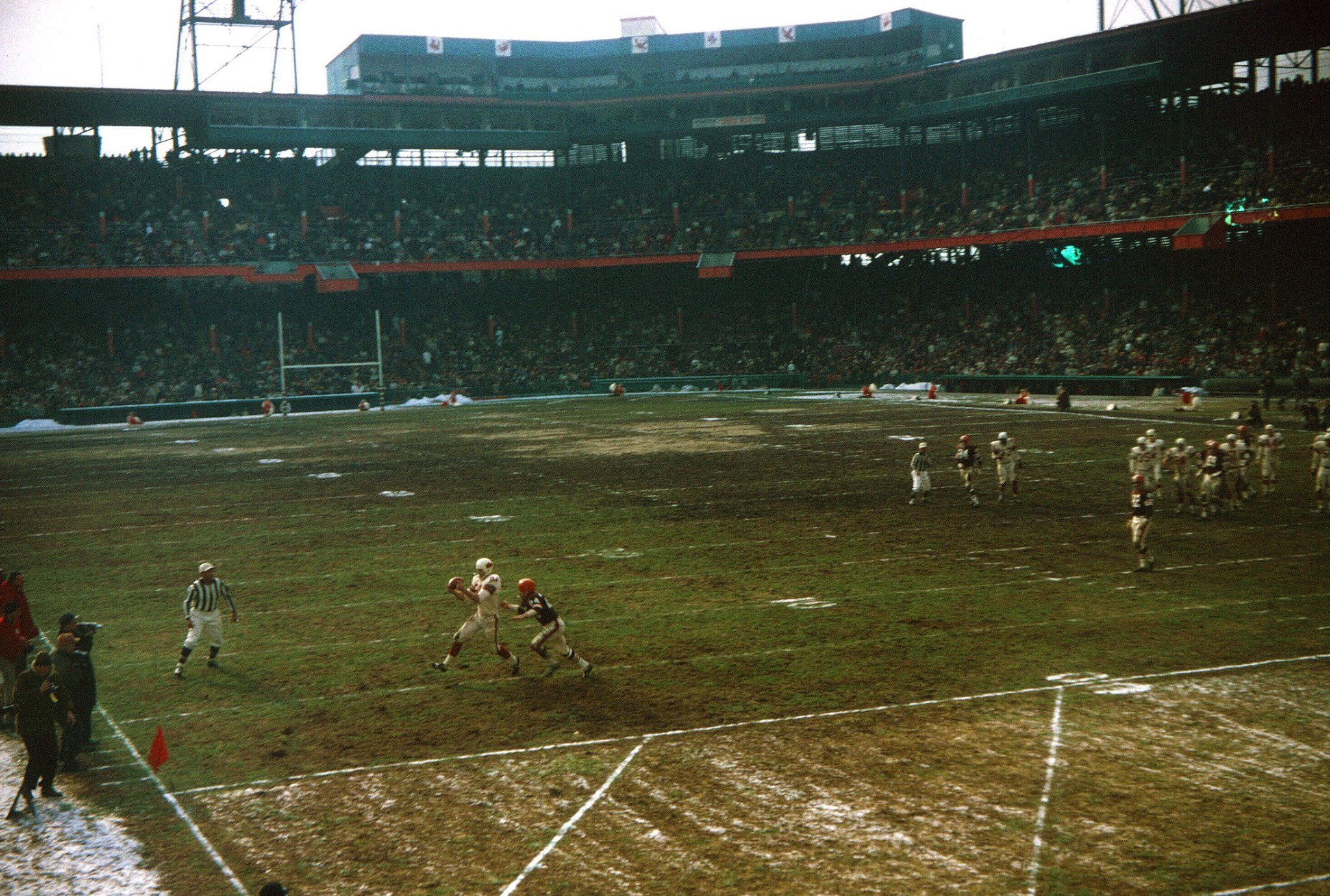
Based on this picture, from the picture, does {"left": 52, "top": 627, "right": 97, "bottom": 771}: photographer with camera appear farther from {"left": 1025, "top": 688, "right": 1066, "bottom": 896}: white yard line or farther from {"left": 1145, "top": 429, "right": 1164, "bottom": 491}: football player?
{"left": 1145, "top": 429, "right": 1164, "bottom": 491}: football player

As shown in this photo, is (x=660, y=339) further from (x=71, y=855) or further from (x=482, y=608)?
(x=71, y=855)

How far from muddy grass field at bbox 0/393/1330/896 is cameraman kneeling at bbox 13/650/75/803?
41cm

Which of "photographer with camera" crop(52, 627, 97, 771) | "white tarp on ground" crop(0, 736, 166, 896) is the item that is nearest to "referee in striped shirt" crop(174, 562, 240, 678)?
"photographer with camera" crop(52, 627, 97, 771)

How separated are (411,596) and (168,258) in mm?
51427

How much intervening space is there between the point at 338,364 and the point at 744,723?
5218 centimetres

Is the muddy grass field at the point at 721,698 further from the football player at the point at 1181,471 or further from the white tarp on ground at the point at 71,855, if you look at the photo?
the football player at the point at 1181,471

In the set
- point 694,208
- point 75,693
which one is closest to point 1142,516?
point 75,693

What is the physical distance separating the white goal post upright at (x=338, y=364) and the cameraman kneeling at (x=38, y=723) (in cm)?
4582

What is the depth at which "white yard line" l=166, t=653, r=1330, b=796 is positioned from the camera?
36.3 ft

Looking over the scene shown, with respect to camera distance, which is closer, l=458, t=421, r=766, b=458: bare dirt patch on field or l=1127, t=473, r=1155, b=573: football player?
l=1127, t=473, r=1155, b=573: football player

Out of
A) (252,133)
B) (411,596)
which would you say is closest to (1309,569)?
(411,596)

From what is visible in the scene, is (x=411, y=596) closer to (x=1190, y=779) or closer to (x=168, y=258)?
(x=1190, y=779)

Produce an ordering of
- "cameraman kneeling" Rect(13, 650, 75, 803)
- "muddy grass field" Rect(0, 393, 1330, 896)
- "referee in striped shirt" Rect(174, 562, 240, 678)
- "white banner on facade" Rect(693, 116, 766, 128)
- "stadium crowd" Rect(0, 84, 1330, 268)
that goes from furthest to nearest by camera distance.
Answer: "white banner on facade" Rect(693, 116, 766, 128) → "stadium crowd" Rect(0, 84, 1330, 268) → "referee in striped shirt" Rect(174, 562, 240, 678) → "cameraman kneeling" Rect(13, 650, 75, 803) → "muddy grass field" Rect(0, 393, 1330, 896)

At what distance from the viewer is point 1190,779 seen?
10.5m
